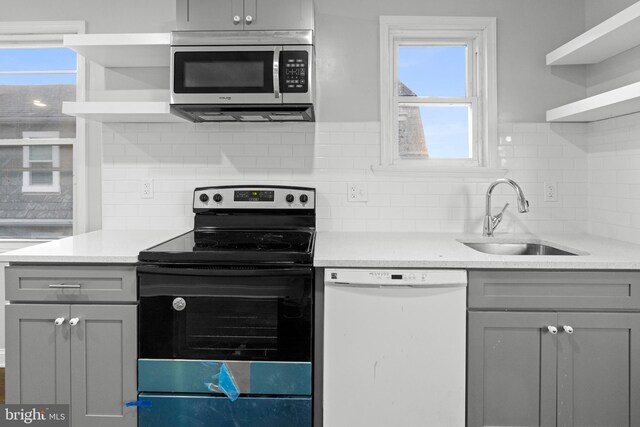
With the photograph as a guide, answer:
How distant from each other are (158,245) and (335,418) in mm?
996

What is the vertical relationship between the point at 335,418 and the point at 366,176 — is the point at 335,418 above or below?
below

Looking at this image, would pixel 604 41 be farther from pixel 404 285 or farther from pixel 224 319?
pixel 224 319

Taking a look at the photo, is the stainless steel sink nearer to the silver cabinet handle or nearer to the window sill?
the window sill

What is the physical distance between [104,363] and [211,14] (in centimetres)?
154

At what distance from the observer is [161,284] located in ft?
6.27

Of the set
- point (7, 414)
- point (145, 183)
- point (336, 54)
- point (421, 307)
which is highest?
point (336, 54)

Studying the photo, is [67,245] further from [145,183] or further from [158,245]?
[145,183]

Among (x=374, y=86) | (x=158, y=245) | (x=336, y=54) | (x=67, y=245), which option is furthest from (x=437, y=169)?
(x=67, y=245)

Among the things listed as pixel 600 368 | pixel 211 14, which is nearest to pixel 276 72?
pixel 211 14

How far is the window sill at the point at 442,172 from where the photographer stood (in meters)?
2.60

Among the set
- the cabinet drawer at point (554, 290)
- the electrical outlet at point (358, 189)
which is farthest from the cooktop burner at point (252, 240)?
the cabinet drawer at point (554, 290)

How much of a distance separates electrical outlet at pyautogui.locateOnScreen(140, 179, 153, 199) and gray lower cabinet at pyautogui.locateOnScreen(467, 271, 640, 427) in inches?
67.1

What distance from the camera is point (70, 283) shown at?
6.33 ft

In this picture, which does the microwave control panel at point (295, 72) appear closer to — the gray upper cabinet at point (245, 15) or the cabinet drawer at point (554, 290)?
the gray upper cabinet at point (245, 15)
